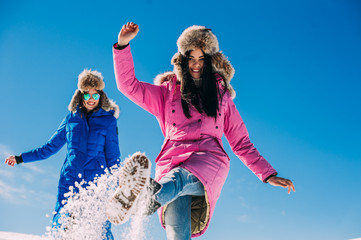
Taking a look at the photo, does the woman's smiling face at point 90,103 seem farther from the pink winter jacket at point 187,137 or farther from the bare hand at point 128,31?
the bare hand at point 128,31

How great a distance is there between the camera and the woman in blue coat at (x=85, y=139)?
5.13 metres

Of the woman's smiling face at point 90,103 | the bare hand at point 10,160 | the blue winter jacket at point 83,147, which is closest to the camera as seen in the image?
the blue winter jacket at point 83,147

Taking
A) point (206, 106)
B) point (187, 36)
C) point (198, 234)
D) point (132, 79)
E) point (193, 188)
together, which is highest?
point (187, 36)

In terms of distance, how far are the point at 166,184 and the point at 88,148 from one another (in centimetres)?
270

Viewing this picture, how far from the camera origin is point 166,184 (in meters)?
2.91

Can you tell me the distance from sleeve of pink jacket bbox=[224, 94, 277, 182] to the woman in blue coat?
1.95 meters

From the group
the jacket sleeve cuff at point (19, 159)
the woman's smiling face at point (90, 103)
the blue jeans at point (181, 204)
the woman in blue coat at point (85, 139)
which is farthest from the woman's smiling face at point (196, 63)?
the jacket sleeve cuff at point (19, 159)

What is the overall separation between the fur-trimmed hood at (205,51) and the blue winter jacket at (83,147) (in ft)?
5.48

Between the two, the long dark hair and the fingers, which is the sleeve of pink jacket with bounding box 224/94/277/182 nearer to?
the long dark hair

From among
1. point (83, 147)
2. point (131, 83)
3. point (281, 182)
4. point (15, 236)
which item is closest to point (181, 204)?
point (281, 182)

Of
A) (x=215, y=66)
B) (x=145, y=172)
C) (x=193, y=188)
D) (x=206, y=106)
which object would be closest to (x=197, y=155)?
(x=193, y=188)

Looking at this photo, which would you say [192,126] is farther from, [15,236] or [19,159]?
[15,236]

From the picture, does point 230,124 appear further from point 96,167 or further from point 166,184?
point 96,167

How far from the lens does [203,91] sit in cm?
394
